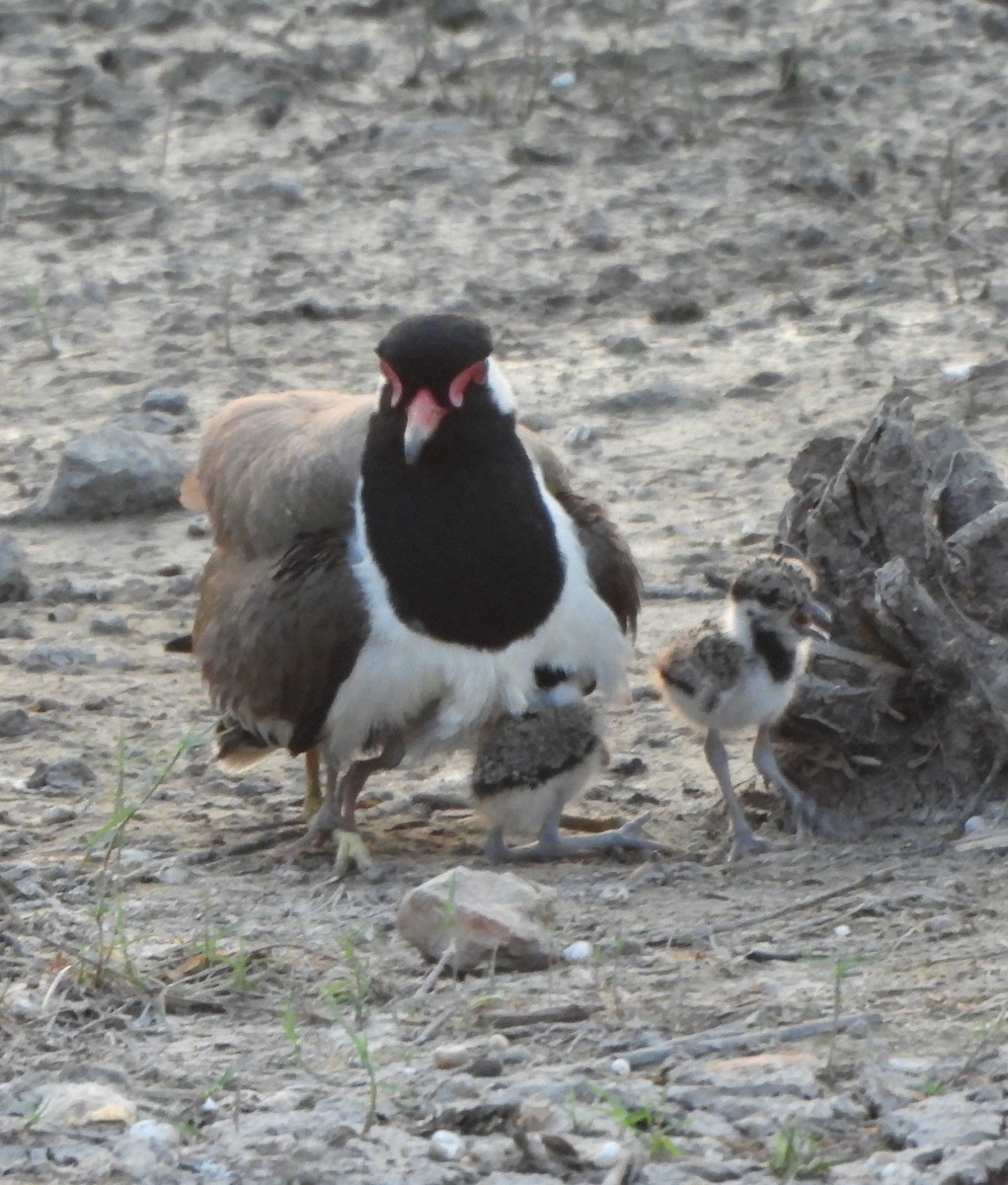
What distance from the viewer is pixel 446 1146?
4.16 meters

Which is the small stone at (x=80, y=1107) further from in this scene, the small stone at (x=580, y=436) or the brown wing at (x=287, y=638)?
the small stone at (x=580, y=436)

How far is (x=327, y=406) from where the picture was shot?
22.6 ft

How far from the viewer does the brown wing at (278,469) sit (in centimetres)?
622

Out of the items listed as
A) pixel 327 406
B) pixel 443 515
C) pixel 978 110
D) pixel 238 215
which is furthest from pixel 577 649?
pixel 978 110

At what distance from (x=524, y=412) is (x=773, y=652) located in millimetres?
3251

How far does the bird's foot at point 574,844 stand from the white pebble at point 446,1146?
195 cm

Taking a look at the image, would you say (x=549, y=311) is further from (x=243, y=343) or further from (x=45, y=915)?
(x=45, y=915)

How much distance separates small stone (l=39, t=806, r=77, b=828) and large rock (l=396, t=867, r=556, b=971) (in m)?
1.51

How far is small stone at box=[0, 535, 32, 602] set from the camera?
791cm

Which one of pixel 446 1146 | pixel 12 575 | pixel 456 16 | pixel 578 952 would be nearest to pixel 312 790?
pixel 12 575

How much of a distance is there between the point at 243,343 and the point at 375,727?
13.2 feet

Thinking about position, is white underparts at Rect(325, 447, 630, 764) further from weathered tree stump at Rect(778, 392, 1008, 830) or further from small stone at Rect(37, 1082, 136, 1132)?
small stone at Rect(37, 1082, 136, 1132)

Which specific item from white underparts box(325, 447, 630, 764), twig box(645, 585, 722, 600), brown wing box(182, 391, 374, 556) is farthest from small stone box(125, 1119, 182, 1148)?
twig box(645, 585, 722, 600)

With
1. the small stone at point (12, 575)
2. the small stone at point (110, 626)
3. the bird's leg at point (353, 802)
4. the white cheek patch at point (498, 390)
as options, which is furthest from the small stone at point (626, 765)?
the small stone at point (12, 575)
